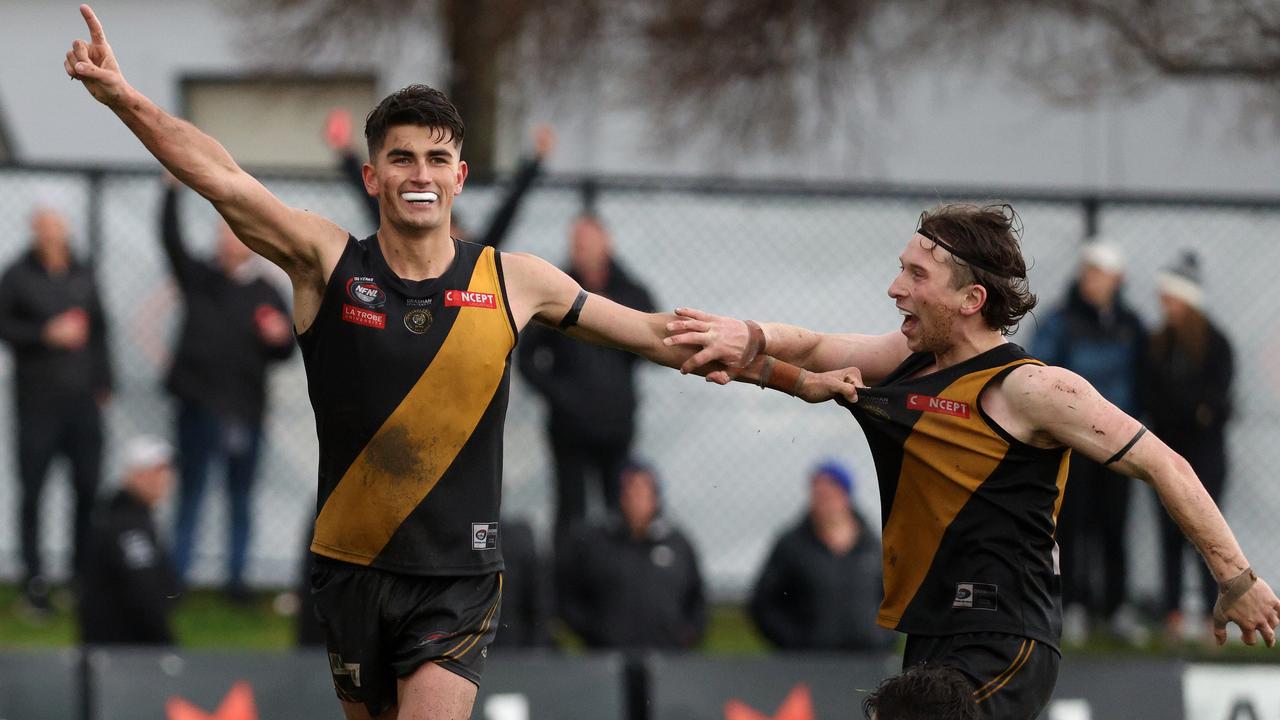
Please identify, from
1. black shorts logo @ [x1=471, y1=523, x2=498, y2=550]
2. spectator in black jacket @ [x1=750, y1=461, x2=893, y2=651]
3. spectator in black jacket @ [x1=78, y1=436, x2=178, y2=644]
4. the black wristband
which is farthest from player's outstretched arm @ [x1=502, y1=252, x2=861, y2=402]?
spectator in black jacket @ [x1=78, y1=436, x2=178, y2=644]

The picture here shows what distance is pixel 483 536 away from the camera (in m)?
5.36

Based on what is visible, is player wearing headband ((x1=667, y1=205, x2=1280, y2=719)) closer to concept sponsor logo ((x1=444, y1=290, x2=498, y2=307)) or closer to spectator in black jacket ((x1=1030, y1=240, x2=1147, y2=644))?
concept sponsor logo ((x1=444, y1=290, x2=498, y2=307))

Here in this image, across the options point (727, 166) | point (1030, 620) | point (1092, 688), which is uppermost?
point (727, 166)

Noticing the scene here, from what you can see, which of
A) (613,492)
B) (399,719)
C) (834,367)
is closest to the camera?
(399,719)

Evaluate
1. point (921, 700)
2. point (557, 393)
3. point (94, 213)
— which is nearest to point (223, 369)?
point (94, 213)

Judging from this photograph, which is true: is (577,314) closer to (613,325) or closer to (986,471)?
(613,325)

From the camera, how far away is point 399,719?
207 inches

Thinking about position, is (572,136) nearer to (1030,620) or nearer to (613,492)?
(613,492)

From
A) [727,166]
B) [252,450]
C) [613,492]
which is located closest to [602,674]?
[613,492]

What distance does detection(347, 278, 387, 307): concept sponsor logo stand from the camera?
205 inches

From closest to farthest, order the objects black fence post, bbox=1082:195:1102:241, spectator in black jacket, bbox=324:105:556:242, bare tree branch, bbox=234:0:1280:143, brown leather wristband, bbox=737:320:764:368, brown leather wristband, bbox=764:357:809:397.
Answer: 1. brown leather wristband, bbox=764:357:809:397
2. brown leather wristband, bbox=737:320:764:368
3. spectator in black jacket, bbox=324:105:556:242
4. black fence post, bbox=1082:195:1102:241
5. bare tree branch, bbox=234:0:1280:143

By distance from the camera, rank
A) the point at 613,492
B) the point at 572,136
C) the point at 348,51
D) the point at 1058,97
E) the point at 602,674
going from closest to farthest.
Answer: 1. the point at 602,674
2. the point at 613,492
3. the point at 1058,97
4. the point at 348,51
5. the point at 572,136

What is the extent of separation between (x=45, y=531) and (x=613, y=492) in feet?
11.9

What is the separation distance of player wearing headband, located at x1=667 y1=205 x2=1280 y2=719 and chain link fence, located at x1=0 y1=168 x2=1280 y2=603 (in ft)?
18.5
